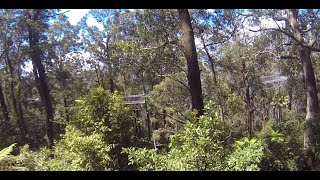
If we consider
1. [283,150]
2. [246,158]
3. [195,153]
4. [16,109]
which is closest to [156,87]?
[16,109]

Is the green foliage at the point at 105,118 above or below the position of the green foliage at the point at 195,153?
above

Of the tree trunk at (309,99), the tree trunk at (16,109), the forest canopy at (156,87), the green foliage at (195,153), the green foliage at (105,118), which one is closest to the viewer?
the green foliage at (195,153)

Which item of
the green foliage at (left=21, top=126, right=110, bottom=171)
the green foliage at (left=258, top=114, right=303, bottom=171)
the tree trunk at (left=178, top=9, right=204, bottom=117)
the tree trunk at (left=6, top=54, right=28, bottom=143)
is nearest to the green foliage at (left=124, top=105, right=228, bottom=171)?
the green foliage at (left=258, top=114, right=303, bottom=171)

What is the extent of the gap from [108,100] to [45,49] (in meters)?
6.95

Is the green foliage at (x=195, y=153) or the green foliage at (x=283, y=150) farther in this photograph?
the green foliage at (x=283, y=150)

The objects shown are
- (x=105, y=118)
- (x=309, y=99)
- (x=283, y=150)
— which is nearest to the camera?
(x=105, y=118)

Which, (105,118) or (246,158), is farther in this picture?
(105,118)

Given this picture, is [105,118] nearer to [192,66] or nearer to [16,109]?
[192,66]

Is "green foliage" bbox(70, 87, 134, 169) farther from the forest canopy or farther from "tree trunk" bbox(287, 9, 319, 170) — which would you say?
"tree trunk" bbox(287, 9, 319, 170)

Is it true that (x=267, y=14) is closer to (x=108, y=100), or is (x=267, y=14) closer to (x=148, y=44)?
(x=148, y=44)

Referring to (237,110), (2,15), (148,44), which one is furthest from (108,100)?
(237,110)

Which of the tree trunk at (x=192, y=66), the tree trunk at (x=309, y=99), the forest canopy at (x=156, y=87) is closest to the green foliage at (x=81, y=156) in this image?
the forest canopy at (x=156, y=87)

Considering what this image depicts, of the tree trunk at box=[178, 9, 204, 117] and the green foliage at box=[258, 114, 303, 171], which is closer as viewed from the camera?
the green foliage at box=[258, 114, 303, 171]

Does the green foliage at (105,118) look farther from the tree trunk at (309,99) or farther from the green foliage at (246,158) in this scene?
the tree trunk at (309,99)
